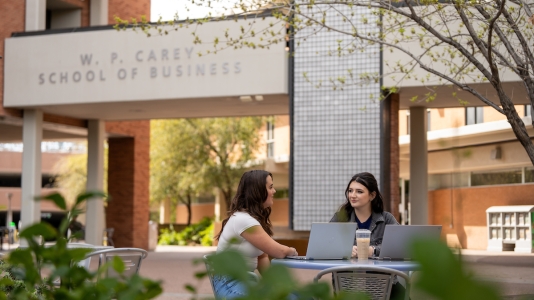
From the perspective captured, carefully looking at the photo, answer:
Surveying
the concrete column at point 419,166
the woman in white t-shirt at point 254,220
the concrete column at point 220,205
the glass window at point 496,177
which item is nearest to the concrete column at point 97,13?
the concrete column at point 419,166

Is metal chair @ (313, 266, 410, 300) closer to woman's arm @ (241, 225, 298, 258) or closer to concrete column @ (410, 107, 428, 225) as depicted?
woman's arm @ (241, 225, 298, 258)

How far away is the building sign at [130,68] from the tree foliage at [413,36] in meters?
0.40

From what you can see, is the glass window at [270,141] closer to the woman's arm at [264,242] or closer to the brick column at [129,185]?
the brick column at [129,185]

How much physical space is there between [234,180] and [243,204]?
22753 millimetres

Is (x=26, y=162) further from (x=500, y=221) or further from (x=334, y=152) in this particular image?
(x=500, y=221)

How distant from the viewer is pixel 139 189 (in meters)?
20.2

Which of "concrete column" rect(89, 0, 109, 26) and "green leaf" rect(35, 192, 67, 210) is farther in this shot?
"concrete column" rect(89, 0, 109, 26)

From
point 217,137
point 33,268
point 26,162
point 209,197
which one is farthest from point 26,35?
point 209,197

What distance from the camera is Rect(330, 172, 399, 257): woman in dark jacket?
5.46m

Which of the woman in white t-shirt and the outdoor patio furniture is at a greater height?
the woman in white t-shirt

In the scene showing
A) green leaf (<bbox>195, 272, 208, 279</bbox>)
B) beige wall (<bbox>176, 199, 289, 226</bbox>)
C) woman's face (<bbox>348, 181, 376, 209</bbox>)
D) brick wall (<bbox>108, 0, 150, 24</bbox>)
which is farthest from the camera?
beige wall (<bbox>176, 199, 289, 226</bbox>)

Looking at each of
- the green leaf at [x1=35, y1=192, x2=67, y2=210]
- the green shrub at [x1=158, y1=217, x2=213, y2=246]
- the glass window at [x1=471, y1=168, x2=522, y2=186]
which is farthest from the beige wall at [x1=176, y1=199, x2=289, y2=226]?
the green leaf at [x1=35, y1=192, x2=67, y2=210]

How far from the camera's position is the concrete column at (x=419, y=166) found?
1570 cm

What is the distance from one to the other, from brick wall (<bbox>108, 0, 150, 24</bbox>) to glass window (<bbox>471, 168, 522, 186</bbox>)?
10362 millimetres
